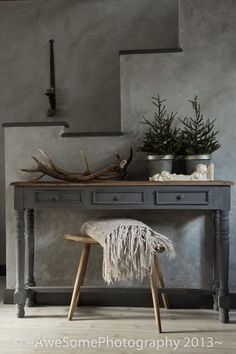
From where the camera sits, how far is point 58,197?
2.63 m

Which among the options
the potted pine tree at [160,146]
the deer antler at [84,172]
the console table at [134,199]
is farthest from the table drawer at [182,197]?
the deer antler at [84,172]

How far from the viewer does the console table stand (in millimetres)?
2551

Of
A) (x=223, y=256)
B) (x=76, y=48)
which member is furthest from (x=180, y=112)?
(x=76, y=48)

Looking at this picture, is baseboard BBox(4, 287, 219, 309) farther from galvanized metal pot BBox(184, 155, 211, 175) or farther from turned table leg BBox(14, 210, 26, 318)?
galvanized metal pot BBox(184, 155, 211, 175)

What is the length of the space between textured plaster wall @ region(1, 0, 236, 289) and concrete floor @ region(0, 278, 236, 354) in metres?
0.27

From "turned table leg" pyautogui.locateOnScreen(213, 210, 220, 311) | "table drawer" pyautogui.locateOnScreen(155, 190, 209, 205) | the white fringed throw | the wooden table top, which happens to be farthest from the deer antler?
"turned table leg" pyautogui.locateOnScreen(213, 210, 220, 311)

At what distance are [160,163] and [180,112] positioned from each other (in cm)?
42

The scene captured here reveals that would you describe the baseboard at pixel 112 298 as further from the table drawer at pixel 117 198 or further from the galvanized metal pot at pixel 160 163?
the galvanized metal pot at pixel 160 163

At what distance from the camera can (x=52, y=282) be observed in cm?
301

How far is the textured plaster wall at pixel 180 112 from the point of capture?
2908mm

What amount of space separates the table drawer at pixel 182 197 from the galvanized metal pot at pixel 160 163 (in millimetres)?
210

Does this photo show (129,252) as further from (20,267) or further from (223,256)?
(20,267)

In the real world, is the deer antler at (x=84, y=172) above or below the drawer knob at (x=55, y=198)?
above

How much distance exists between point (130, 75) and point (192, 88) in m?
0.42
